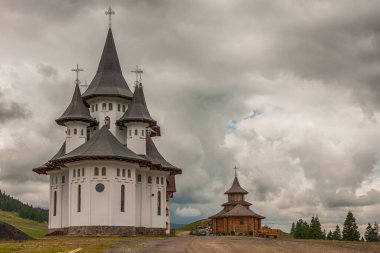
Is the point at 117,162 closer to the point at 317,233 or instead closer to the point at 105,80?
the point at 105,80

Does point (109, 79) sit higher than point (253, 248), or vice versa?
point (109, 79)

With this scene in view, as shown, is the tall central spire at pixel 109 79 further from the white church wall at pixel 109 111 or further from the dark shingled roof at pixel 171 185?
A: the dark shingled roof at pixel 171 185

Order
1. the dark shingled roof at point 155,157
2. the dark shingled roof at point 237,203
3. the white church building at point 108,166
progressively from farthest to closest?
1. the dark shingled roof at point 237,203
2. the dark shingled roof at point 155,157
3. the white church building at point 108,166

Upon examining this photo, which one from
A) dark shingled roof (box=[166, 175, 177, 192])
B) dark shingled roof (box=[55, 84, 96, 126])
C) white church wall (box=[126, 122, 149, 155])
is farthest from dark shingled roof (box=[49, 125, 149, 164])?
dark shingled roof (box=[166, 175, 177, 192])

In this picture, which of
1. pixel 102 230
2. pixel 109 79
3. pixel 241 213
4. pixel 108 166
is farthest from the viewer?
pixel 241 213

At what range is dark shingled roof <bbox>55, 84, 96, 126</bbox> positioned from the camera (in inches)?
2808

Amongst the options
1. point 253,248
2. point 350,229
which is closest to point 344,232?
Answer: point 350,229

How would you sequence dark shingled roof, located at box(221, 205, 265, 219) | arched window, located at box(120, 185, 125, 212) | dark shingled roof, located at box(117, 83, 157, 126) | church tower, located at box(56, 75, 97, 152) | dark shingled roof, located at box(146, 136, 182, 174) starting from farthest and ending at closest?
1. dark shingled roof, located at box(221, 205, 265, 219)
2. dark shingled roof, located at box(146, 136, 182, 174)
3. dark shingled roof, located at box(117, 83, 157, 126)
4. church tower, located at box(56, 75, 97, 152)
5. arched window, located at box(120, 185, 125, 212)

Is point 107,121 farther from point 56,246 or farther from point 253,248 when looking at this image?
point 253,248

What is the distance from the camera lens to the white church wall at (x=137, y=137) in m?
71.6

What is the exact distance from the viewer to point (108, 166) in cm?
6269

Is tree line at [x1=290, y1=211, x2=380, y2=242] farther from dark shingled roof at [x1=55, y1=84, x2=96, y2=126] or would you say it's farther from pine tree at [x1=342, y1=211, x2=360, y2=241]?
dark shingled roof at [x1=55, y1=84, x2=96, y2=126]

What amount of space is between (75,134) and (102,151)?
11242 mm

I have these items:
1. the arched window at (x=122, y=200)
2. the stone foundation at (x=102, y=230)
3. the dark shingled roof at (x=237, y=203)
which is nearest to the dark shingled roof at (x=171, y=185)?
the dark shingled roof at (x=237, y=203)
